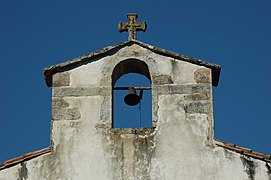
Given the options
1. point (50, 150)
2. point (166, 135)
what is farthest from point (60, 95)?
point (166, 135)

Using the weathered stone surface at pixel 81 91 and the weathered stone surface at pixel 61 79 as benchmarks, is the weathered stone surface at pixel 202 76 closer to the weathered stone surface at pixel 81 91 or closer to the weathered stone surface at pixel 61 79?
the weathered stone surface at pixel 81 91

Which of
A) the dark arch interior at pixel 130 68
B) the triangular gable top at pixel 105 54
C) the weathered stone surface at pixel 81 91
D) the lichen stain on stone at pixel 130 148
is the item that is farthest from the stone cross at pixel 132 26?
the lichen stain on stone at pixel 130 148

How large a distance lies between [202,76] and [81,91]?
166cm

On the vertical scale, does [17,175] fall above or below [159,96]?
below

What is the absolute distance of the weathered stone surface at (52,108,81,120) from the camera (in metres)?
12.0

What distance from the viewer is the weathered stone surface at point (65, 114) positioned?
12000mm

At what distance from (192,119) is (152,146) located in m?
0.66

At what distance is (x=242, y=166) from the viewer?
11477 mm

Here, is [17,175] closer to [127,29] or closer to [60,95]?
[60,95]

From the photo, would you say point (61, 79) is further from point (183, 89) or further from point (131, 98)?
point (183, 89)

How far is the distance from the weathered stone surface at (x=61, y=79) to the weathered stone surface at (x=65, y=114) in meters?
0.39

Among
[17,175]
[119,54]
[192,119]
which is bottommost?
[17,175]

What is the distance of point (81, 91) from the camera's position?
12.2 meters

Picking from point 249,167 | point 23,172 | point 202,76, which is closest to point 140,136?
point 202,76
